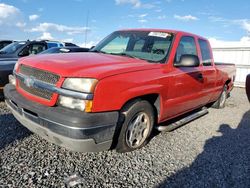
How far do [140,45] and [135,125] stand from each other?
1509 mm

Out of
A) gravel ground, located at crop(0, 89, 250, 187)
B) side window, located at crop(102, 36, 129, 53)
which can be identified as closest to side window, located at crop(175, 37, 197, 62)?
side window, located at crop(102, 36, 129, 53)

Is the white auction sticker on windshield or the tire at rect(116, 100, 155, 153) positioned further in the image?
the white auction sticker on windshield

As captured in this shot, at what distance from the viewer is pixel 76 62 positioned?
2984 millimetres

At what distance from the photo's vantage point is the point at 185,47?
432 cm

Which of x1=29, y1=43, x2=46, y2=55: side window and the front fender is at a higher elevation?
x1=29, y1=43, x2=46, y2=55: side window

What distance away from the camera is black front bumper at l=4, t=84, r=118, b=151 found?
8.18 feet

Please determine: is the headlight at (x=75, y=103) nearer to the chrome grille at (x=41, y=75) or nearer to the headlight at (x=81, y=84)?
the headlight at (x=81, y=84)

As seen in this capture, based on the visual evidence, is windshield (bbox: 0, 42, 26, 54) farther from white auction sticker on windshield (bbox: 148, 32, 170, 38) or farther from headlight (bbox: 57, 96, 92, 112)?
headlight (bbox: 57, 96, 92, 112)

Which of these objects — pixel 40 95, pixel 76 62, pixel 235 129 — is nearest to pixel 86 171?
pixel 40 95

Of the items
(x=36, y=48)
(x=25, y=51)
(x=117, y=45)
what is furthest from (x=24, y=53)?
(x=117, y=45)

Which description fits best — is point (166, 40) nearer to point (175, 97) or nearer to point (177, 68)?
point (177, 68)

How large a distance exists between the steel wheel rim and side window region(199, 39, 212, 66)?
222 centimetres

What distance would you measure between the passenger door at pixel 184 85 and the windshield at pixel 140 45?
268mm

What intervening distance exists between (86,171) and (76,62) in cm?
136
